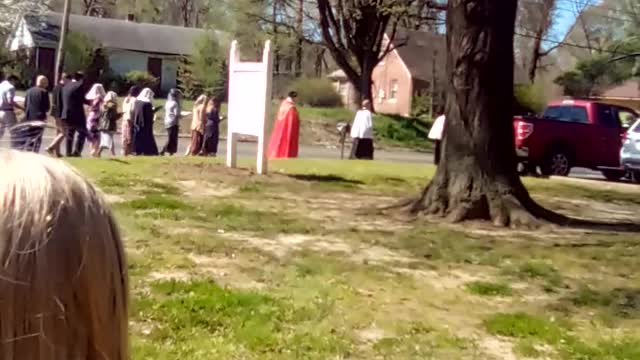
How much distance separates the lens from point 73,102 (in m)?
17.9

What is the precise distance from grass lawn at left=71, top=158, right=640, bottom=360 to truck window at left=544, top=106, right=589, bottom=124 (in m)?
12.3

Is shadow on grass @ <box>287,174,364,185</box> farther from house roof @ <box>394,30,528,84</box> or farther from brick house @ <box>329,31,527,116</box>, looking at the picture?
house roof @ <box>394,30,528,84</box>

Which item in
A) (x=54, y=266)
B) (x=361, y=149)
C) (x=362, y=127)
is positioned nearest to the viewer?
(x=54, y=266)

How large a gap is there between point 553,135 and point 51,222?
72.6 ft

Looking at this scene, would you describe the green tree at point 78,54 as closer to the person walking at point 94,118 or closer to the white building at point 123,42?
the white building at point 123,42

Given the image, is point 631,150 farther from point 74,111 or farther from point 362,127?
point 74,111

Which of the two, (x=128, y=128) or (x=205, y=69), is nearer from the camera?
(x=128, y=128)

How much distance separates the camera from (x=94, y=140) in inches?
772

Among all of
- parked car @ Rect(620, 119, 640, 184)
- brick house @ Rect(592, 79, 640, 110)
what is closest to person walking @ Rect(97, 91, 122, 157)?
parked car @ Rect(620, 119, 640, 184)

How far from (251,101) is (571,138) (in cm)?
1005

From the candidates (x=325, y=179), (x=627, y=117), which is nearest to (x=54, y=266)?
(x=325, y=179)

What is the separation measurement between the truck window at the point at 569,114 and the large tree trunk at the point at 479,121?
490 inches

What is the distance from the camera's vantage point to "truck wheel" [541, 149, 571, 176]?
22.9m

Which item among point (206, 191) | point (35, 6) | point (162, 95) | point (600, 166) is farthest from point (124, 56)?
point (206, 191)
